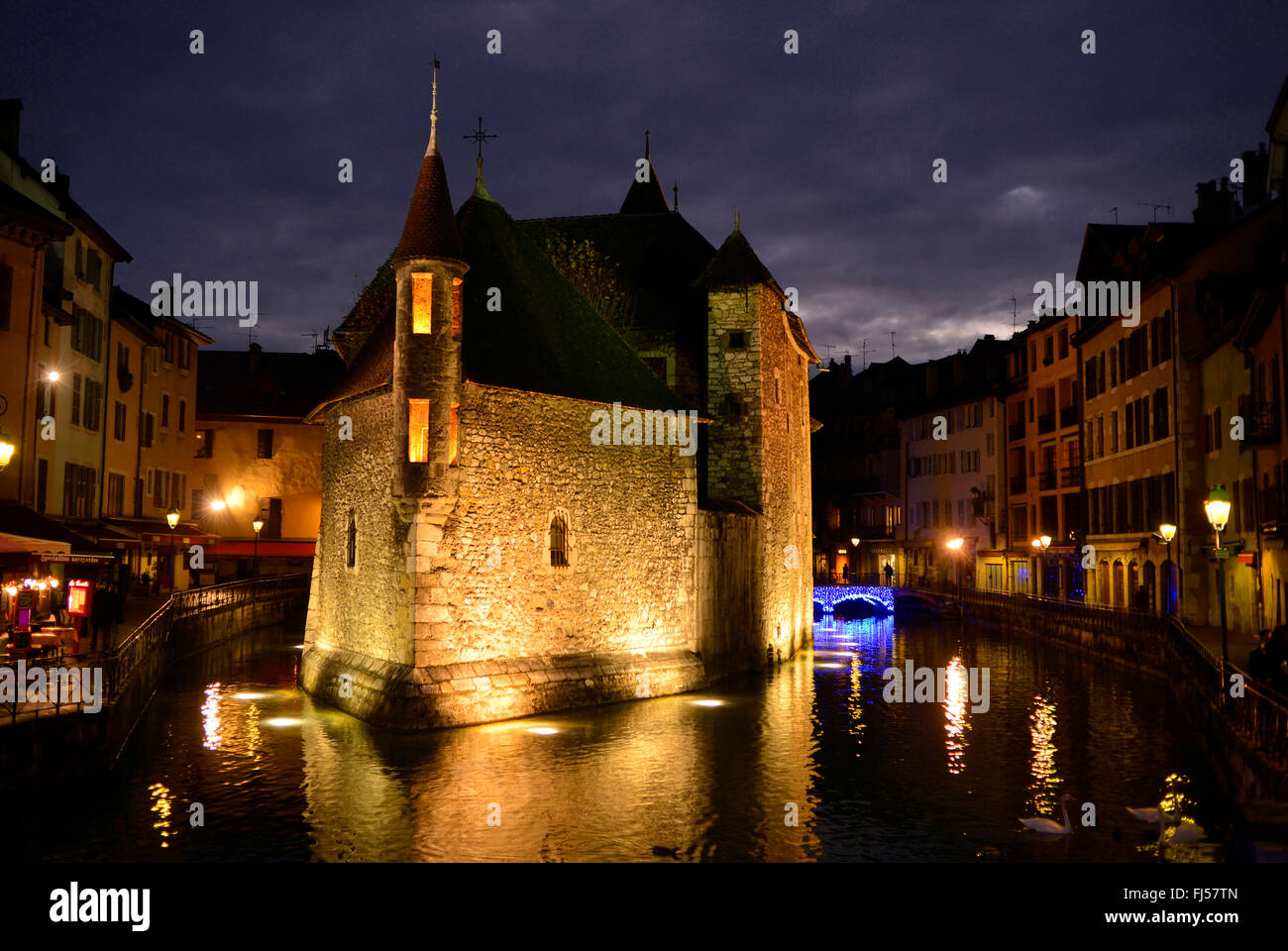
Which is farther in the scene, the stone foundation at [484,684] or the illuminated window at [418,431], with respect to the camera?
the illuminated window at [418,431]

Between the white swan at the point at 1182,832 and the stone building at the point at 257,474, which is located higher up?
the stone building at the point at 257,474

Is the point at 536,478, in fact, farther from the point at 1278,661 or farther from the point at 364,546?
the point at 1278,661

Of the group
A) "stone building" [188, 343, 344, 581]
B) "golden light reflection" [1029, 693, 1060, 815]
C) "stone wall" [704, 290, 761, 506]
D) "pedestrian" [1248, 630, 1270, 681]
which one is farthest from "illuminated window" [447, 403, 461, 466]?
"stone building" [188, 343, 344, 581]

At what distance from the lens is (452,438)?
65.4 ft

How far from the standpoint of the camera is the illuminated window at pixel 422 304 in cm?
1966

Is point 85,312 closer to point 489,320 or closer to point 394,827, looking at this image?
point 489,320

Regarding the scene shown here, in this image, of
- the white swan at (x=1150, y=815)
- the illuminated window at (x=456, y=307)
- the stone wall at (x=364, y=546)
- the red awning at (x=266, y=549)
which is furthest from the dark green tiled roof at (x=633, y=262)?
the red awning at (x=266, y=549)

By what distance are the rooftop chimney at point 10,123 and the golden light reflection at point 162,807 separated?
65.5ft

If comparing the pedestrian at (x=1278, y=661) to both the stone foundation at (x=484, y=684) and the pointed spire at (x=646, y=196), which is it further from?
the pointed spire at (x=646, y=196)

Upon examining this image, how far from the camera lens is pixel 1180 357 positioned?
32531mm
